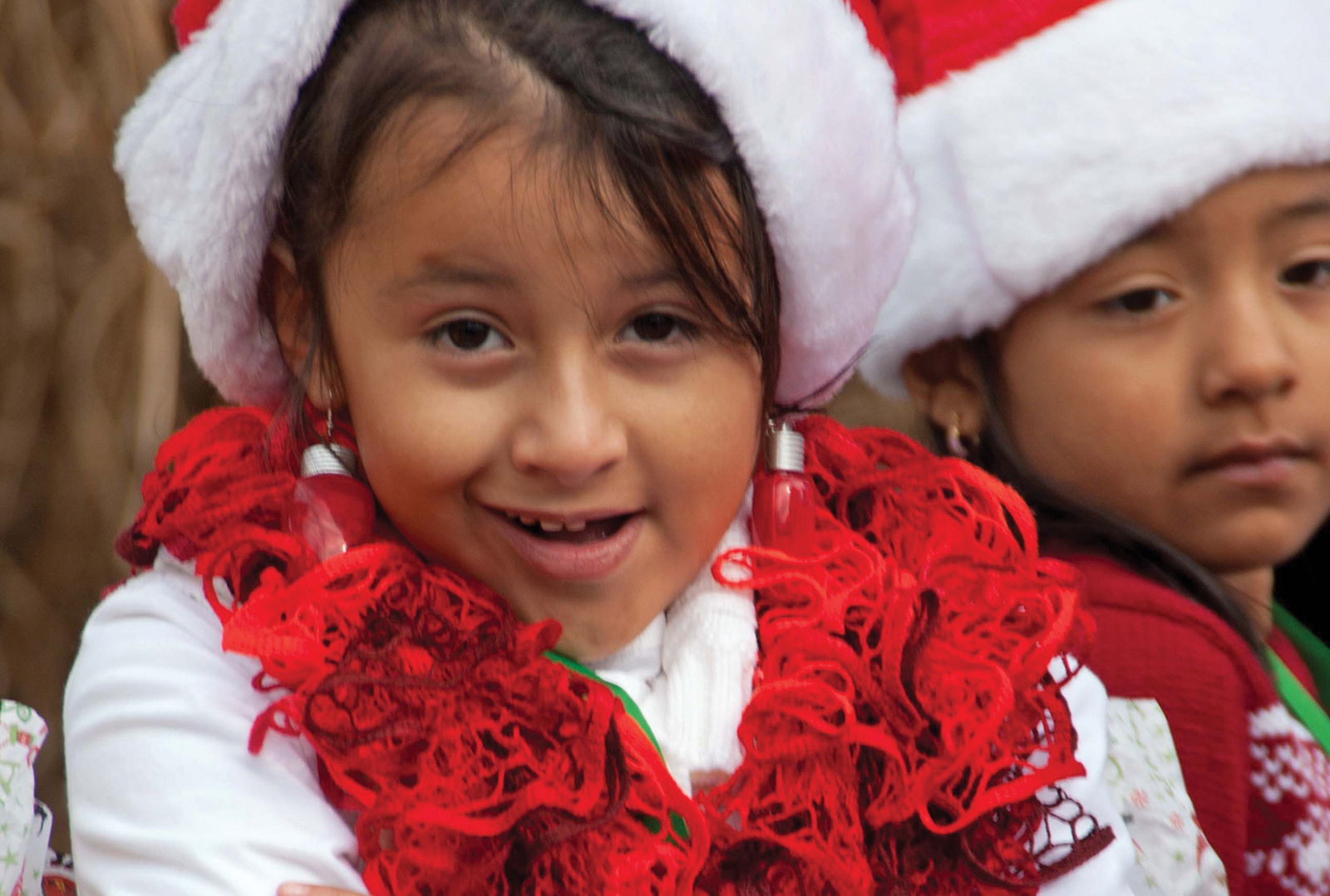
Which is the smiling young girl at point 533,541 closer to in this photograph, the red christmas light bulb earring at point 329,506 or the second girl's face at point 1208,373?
the red christmas light bulb earring at point 329,506

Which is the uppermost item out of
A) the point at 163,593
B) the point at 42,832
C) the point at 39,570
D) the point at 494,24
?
the point at 494,24

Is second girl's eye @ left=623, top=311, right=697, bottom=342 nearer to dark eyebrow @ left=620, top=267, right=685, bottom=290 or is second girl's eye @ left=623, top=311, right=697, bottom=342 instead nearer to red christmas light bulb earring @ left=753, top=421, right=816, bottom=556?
dark eyebrow @ left=620, top=267, right=685, bottom=290

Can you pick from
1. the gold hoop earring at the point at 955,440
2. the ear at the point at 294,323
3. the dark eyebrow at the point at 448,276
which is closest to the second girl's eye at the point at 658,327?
the dark eyebrow at the point at 448,276

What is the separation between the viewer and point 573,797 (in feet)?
3.05

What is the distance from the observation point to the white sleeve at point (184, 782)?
90 centimetres

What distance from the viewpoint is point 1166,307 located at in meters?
1.38

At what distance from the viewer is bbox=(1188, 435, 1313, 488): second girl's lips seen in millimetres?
1392

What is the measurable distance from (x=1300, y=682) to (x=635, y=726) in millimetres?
904

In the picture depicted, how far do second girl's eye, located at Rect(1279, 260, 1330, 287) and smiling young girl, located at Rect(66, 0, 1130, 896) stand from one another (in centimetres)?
49

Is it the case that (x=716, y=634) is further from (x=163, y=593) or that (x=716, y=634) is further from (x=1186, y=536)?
(x=1186, y=536)

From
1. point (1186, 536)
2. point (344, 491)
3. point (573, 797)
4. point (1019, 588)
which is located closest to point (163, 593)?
point (344, 491)

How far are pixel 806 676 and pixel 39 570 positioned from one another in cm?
103

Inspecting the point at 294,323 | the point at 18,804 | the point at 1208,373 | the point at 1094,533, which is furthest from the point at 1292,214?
the point at 18,804

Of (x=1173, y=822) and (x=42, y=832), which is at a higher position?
(x=1173, y=822)
